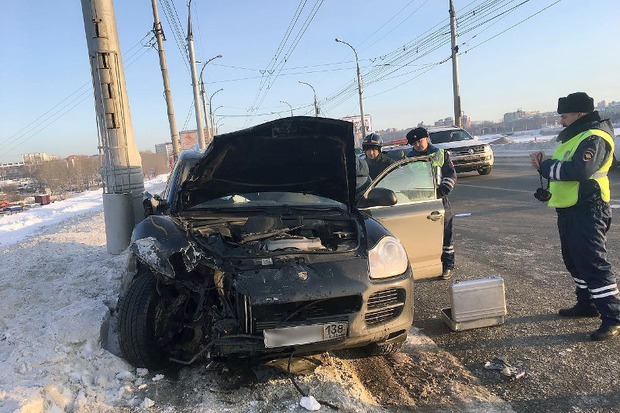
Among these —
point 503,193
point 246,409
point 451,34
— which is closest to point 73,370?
point 246,409

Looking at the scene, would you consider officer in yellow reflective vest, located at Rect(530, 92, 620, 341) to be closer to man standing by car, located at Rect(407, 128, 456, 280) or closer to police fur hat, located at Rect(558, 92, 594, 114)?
police fur hat, located at Rect(558, 92, 594, 114)

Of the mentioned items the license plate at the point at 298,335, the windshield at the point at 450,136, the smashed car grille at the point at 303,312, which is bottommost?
the license plate at the point at 298,335

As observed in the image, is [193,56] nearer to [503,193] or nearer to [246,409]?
[503,193]

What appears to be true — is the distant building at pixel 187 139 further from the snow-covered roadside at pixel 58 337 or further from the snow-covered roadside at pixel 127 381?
the snow-covered roadside at pixel 127 381

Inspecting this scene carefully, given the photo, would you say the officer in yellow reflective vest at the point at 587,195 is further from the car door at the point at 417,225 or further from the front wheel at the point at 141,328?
the front wheel at the point at 141,328

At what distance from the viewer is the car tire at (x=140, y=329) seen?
10.4 feet

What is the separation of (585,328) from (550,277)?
1491 mm

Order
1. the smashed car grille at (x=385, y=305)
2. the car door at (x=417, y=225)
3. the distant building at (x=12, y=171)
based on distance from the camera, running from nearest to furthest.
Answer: the smashed car grille at (x=385, y=305) < the car door at (x=417, y=225) < the distant building at (x=12, y=171)

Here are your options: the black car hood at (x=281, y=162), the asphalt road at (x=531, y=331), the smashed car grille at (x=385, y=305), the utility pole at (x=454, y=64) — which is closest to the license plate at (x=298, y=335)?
the smashed car grille at (x=385, y=305)

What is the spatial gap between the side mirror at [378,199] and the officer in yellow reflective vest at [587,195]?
1.33m

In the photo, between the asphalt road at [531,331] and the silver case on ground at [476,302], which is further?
the silver case on ground at [476,302]

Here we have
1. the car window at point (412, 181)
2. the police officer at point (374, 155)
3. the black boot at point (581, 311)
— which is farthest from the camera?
the police officer at point (374, 155)

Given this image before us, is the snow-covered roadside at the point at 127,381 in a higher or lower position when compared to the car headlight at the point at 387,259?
lower

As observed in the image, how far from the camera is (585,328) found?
3.85m
